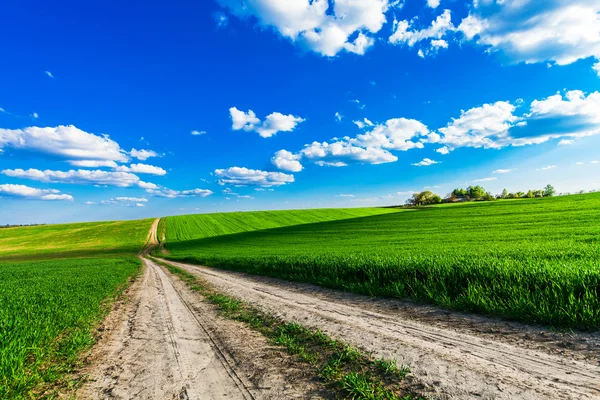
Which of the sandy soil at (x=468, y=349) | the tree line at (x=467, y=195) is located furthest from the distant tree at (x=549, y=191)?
the sandy soil at (x=468, y=349)

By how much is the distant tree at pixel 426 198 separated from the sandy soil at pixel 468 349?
99.0 metres

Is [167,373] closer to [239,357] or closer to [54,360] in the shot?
[239,357]

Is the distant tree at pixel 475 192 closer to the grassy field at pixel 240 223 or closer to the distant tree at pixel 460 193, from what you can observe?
the distant tree at pixel 460 193

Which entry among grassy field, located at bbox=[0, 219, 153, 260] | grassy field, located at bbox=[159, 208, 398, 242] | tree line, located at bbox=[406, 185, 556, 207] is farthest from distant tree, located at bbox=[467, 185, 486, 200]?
grassy field, located at bbox=[0, 219, 153, 260]

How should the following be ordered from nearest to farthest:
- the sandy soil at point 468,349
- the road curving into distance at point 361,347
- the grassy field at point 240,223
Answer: the sandy soil at point 468,349 < the road curving into distance at point 361,347 < the grassy field at point 240,223

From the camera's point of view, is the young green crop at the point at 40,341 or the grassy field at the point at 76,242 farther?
the grassy field at the point at 76,242

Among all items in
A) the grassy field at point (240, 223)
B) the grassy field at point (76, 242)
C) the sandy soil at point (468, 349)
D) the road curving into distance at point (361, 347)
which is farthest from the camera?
the grassy field at point (240, 223)

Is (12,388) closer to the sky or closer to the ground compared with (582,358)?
closer to the sky

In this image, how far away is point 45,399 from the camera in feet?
11.8

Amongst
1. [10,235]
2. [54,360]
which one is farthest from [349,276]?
[10,235]

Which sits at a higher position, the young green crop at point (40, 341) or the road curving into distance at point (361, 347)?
the young green crop at point (40, 341)

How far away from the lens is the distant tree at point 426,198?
316 feet

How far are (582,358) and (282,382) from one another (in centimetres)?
430

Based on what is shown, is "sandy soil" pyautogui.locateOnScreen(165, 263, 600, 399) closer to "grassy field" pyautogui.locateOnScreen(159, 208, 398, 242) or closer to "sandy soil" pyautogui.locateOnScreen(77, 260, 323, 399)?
"sandy soil" pyautogui.locateOnScreen(77, 260, 323, 399)
